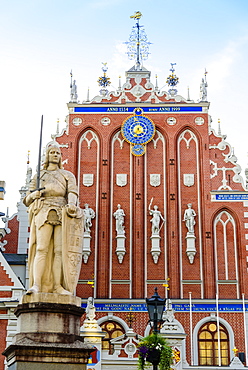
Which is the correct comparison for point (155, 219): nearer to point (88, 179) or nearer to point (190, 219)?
point (190, 219)

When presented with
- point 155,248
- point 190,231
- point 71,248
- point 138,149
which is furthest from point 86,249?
point 71,248

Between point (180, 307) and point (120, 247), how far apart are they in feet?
Result: 11.1

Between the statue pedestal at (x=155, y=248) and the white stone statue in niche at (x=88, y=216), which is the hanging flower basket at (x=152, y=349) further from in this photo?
the white stone statue in niche at (x=88, y=216)

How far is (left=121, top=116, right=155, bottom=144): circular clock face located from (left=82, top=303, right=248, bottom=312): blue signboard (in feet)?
23.1

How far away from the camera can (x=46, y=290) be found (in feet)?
26.1

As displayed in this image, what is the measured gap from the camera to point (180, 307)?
23.2 m

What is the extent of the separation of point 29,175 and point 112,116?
4530mm

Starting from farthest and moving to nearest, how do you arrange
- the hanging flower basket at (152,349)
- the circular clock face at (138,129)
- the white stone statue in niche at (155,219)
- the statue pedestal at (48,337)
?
the circular clock face at (138,129)
the white stone statue in niche at (155,219)
the hanging flower basket at (152,349)
the statue pedestal at (48,337)

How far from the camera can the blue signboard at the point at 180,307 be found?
76.0 ft

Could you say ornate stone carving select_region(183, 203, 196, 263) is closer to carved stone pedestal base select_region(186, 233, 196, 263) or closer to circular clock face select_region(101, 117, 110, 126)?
carved stone pedestal base select_region(186, 233, 196, 263)

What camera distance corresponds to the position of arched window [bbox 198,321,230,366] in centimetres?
2241

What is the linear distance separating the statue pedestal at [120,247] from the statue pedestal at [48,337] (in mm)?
15962

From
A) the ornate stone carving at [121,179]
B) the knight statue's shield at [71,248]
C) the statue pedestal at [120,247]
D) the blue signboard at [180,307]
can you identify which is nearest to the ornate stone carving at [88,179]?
the ornate stone carving at [121,179]

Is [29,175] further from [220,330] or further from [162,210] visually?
[220,330]
